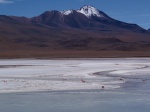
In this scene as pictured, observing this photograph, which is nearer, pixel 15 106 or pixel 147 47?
pixel 15 106

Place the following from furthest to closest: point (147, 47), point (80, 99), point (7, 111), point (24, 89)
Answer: point (147, 47), point (24, 89), point (80, 99), point (7, 111)

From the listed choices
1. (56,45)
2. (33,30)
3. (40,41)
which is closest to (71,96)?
(56,45)

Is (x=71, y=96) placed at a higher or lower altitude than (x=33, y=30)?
lower

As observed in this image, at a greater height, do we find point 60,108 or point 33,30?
point 33,30

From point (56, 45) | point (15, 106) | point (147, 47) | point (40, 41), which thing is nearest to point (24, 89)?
point (15, 106)

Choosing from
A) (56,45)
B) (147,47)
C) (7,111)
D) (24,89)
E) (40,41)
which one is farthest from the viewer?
(40,41)

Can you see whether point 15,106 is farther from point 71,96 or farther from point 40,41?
point 40,41

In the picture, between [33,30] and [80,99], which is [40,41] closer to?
[33,30]
